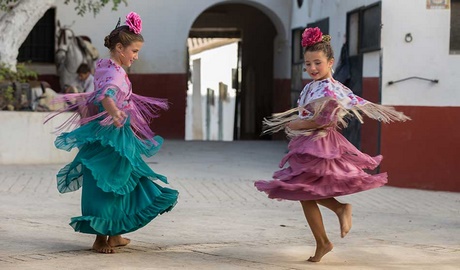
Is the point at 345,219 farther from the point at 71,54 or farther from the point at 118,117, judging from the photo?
the point at 71,54

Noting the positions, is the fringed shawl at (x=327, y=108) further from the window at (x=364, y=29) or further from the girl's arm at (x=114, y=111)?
the window at (x=364, y=29)

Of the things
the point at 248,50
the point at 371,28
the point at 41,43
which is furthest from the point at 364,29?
the point at 248,50

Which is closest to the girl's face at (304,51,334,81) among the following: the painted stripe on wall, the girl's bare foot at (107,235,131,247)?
the girl's bare foot at (107,235,131,247)

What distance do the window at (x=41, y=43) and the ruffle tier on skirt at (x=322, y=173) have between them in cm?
1555

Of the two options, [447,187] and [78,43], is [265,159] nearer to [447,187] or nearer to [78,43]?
[447,187]

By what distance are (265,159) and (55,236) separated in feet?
29.4

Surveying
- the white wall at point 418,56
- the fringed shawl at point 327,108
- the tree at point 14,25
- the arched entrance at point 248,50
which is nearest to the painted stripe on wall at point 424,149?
the white wall at point 418,56

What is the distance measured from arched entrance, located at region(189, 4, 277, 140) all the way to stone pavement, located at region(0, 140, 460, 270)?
11593mm

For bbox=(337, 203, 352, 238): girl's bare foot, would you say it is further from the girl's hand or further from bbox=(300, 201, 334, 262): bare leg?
the girl's hand

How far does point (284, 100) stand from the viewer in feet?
75.6

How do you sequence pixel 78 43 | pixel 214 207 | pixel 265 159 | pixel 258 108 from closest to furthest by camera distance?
pixel 214 207 → pixel 265 159 → pixel 78 43 → pixel 258 108

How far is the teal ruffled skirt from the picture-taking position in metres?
7.46

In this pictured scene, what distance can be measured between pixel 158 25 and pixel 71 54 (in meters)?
2.09

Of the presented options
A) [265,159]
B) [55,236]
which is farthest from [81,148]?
[265,159]
